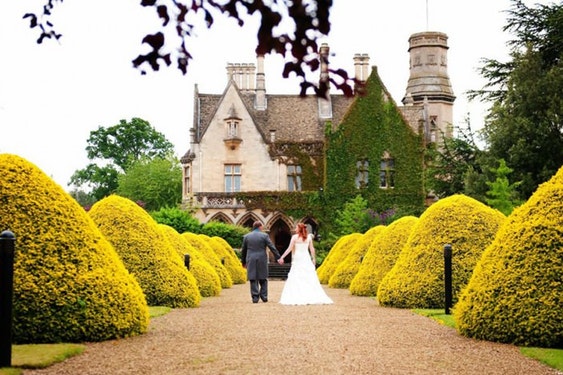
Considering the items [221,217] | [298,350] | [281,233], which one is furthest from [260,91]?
[298,350]

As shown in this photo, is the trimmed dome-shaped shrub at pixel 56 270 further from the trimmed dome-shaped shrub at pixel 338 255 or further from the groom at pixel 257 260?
the trimmed dome-shaped shrub at pixel 338 255

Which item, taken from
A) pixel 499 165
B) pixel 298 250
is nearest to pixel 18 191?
pixel 298 250

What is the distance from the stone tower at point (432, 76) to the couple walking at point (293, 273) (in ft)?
119

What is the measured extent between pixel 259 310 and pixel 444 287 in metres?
2.94

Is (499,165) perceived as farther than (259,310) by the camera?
Yes

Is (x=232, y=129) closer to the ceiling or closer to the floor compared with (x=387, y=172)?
closer to the ceiling

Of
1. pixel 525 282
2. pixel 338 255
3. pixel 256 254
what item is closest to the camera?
pixel 525 282

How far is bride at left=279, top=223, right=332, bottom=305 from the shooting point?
→ 628 inches

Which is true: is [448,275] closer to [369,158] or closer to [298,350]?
[298,350]

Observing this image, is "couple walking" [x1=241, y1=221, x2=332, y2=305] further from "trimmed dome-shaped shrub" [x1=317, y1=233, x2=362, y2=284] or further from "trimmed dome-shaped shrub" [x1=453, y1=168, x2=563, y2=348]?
"trimmed dome-shaped shrub" [x1=317, y1=233, x2=362, y2=284]

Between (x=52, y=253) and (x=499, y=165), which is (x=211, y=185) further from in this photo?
(x=52, y=253)

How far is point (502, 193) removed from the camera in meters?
30.0

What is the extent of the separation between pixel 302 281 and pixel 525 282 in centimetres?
797

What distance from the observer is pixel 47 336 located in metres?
8.24
